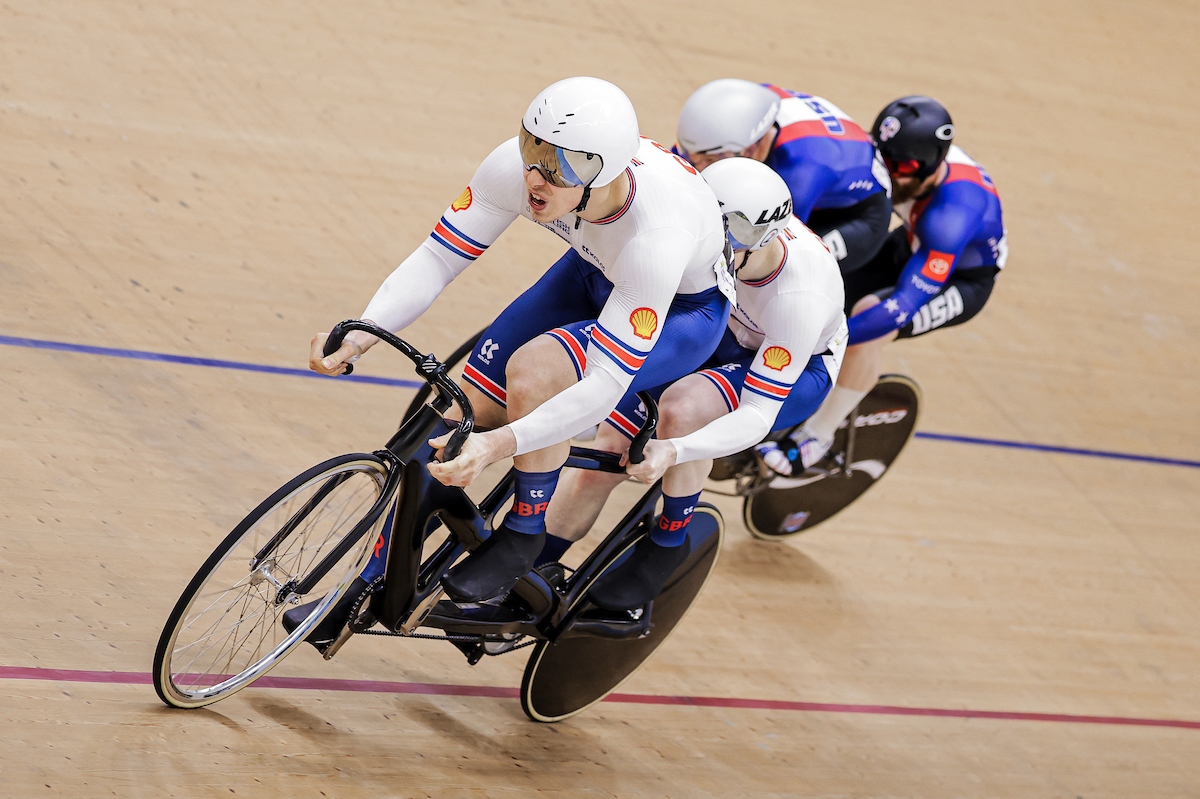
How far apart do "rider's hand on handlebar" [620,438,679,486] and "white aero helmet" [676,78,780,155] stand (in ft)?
3.70

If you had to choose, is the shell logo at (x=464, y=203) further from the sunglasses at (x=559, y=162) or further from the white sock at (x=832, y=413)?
the white sock at (x=832, y=413)

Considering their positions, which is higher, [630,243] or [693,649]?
[630,243]

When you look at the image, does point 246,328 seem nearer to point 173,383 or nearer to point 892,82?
point 173,383

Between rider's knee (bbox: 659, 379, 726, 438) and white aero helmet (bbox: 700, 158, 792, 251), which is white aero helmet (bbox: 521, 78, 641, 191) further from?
rider's knee (bbox: 659, 379, 726, 438)

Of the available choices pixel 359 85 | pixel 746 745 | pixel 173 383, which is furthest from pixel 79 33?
pixel 746 745

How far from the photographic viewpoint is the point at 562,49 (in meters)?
5.52

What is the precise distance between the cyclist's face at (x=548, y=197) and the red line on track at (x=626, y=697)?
1.24m

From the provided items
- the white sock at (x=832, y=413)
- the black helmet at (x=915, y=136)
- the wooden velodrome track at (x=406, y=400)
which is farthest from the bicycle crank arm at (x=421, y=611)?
the black helmet at (x=915, y=136)

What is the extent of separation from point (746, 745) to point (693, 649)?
1.17ft

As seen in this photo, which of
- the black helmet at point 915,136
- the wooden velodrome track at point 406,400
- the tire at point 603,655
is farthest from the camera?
the black helmet at point 915,136

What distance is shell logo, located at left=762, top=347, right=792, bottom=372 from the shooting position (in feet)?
8.27

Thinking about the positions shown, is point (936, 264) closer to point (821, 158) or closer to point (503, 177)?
point (821, 158)

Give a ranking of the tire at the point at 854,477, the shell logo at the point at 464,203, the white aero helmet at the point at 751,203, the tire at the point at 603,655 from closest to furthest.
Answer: the shell logo at the point at 464,203 < the white aero helmet at the point at 751,203 < the tire at the point at 603,655 < the tire at the point at 854,477

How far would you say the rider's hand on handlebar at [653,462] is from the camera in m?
2.26
